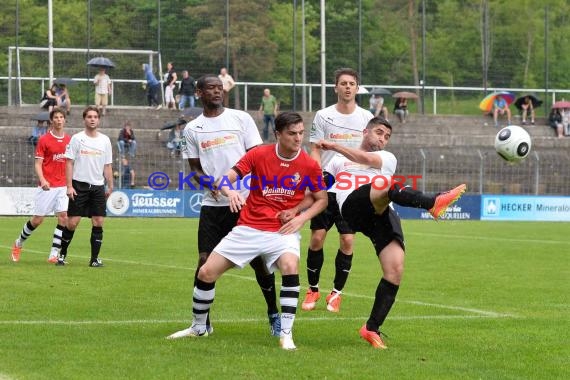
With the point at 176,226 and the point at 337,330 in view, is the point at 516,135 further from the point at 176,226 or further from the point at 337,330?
the point at 176,226

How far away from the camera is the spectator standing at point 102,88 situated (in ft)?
125

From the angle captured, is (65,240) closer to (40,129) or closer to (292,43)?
(40,129)

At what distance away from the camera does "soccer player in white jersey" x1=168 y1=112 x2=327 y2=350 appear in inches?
339

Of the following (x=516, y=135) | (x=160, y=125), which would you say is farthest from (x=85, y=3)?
(x=516, y=135)

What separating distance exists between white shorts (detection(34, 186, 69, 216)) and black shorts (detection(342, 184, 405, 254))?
877 cm

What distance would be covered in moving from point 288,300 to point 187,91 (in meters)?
30.4

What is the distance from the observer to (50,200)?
55.8 feet

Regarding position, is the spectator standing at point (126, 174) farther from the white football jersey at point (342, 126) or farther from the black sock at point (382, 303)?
the black sock at point (382, 303)

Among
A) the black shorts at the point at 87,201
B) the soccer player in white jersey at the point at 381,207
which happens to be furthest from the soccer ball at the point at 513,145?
the black shorts at the point at 87,201

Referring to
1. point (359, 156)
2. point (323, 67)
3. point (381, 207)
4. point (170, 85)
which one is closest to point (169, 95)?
point (170, 85)

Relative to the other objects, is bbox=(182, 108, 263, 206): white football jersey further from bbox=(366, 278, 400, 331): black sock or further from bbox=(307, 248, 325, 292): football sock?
bbox=(307, 248, 325, 292): football sock

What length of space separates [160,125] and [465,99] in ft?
41.1

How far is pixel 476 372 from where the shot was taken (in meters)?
7.61

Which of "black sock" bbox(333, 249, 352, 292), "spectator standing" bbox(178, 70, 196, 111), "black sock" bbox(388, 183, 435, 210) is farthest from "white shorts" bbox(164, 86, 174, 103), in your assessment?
"black sock" bbox(388, 183, 435, 210)
